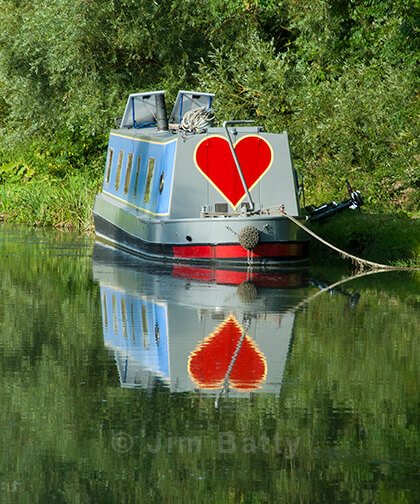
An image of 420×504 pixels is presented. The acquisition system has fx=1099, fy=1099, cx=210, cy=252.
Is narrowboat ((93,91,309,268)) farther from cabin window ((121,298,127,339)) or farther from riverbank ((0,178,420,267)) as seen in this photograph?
cabin window ((121,298,127,339))

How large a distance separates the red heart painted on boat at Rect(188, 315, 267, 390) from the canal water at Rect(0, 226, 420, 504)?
0.02 meters

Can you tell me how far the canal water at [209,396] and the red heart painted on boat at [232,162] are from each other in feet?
14.3

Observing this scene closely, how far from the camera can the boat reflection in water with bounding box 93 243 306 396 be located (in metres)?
8.32

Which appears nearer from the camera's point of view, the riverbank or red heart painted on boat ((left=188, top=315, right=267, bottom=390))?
red heart painted on boat ((left=188, top=315, right=267, bottom=390))

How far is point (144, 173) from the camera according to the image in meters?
21.0

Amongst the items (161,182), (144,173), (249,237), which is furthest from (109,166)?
(249,237)

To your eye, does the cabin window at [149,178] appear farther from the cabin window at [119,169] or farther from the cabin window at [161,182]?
the cabin window at [119,169]

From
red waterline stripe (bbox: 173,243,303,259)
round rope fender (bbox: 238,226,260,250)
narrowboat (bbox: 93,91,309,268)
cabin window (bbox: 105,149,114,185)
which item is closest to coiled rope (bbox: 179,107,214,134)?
narrowboat (bbox: 93,91,309,268)

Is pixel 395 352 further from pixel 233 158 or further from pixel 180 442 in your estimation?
pixel 233 158

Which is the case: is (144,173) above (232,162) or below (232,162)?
above

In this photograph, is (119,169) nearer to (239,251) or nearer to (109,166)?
(109,166)

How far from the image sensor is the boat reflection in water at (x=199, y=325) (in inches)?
328

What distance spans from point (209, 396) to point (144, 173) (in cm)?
1375

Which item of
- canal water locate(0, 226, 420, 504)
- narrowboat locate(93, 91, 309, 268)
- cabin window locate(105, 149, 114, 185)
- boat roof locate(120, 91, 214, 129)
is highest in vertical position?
boat roof locate(120, 91, 214, 129)
